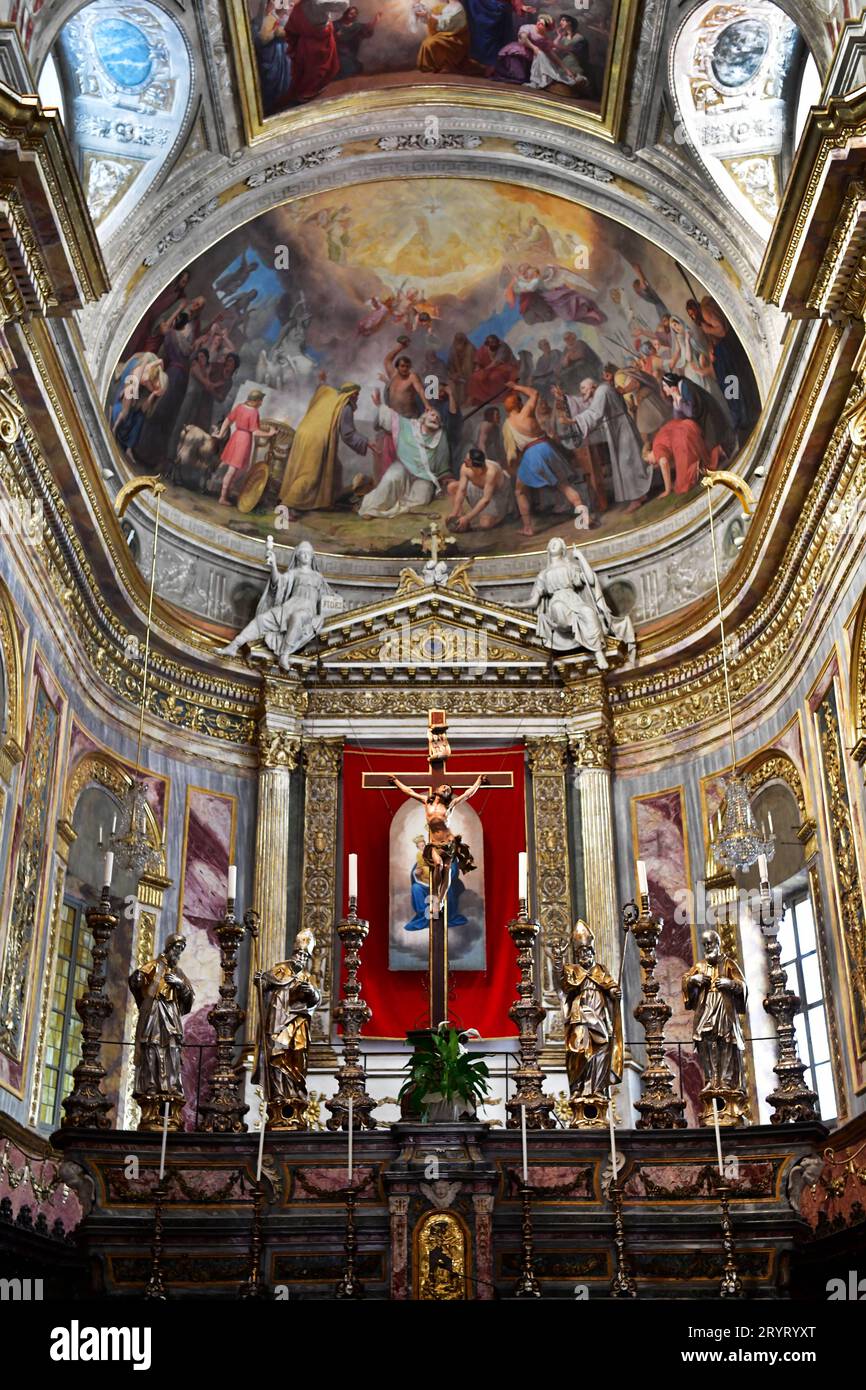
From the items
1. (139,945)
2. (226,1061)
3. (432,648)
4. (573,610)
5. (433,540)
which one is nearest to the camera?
(226,1061)

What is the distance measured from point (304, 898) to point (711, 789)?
5.39 metres

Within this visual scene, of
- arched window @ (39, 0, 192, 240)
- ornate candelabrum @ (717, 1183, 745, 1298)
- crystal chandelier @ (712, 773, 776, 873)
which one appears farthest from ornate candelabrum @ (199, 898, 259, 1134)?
arched window @ (39, 0, 192, 240)

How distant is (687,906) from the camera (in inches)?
712

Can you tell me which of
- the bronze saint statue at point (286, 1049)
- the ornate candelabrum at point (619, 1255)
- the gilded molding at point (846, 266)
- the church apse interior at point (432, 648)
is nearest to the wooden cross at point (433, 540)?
the church apse interior at point (432, 648)

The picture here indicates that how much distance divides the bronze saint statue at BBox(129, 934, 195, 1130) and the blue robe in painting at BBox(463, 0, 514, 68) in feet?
39.6

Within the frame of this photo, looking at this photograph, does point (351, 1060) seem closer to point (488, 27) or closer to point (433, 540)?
point (433, 540)

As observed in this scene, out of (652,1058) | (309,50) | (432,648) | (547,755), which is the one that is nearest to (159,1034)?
(652,1058)

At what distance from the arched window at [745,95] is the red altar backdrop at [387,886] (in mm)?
7789

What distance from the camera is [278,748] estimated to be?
19.4 meters

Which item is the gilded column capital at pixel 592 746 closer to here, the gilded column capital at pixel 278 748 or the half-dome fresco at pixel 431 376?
the half-dome fresco at pixel 431 376

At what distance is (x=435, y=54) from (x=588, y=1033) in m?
12.8

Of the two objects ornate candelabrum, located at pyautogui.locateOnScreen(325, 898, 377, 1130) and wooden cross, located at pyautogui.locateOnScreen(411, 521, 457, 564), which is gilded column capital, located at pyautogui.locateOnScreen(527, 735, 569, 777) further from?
ornate candelabrum, located at pyautogui.locateOnScreen(325, 898, 377, 1130)
